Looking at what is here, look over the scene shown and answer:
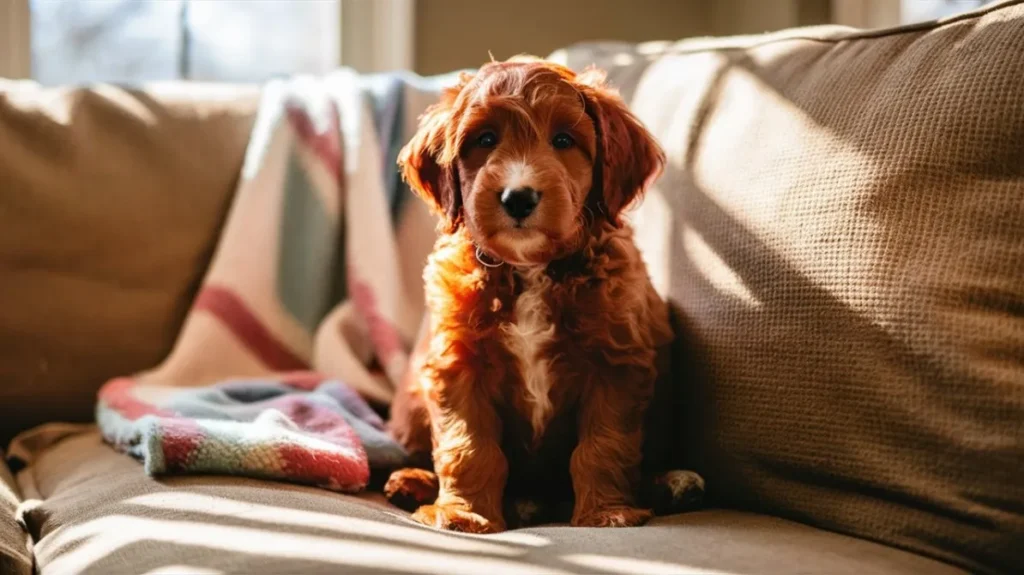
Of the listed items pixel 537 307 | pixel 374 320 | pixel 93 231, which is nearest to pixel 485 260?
pixel 537 307

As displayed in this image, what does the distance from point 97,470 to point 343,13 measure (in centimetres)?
201

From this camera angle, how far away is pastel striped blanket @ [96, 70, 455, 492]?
2.62 metres

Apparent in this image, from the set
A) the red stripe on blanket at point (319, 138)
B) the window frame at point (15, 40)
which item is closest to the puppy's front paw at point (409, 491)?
the red stripe on blanket at point (319, 138)

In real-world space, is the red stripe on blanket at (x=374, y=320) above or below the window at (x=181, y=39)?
below

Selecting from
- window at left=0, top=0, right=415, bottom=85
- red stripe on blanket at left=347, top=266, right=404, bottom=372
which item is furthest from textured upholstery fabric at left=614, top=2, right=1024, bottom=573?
window at left=0, top=0, right=415, bottom=85

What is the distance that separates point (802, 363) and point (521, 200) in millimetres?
560

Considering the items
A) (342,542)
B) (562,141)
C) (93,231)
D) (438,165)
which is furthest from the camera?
(93,231)

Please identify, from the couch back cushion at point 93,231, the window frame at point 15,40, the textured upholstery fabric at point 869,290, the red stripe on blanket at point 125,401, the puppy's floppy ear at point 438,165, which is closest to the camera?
the textured upholstery fabric at point 869,290

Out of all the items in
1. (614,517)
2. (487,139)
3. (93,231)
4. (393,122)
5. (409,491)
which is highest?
(487,139)

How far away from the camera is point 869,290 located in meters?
1.72

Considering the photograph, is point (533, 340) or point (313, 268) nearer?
point (533, 340)

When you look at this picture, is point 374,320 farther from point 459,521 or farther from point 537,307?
point 459,521

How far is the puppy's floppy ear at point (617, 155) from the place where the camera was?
1973mm

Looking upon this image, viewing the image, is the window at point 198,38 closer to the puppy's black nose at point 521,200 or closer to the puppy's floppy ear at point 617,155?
the puppy's floppy ear at point 617,155
